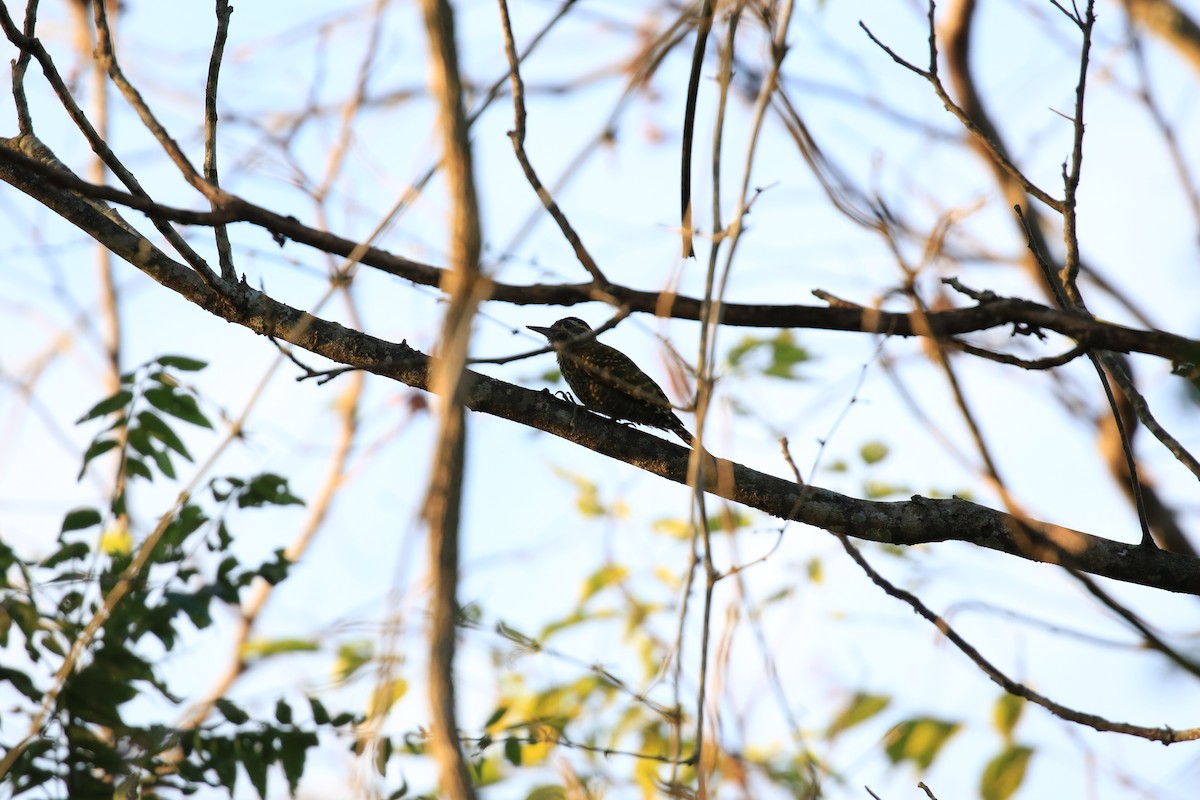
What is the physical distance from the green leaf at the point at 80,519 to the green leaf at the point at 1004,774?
3.51m

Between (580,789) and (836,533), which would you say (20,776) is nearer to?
(580,789)

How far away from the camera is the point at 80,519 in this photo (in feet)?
12.7

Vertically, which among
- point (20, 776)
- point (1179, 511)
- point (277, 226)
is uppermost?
point (1179, 511)

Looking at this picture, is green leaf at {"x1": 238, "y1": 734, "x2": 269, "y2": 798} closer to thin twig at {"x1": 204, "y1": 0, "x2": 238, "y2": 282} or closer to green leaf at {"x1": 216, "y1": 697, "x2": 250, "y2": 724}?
green leaf at {"x1": 216, "y1": 697, "x2": 250, "y2": 724}

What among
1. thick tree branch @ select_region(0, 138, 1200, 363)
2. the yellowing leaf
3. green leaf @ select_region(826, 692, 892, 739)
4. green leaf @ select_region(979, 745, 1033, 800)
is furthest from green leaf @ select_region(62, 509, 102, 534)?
green leaf @ select_region(979, 745, 1033, 800)

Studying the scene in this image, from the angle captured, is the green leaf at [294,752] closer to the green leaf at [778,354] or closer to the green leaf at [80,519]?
the green leaf at [80,519]

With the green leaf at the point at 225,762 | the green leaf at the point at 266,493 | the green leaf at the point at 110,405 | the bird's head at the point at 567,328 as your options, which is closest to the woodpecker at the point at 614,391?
the bird's head at the point at 567,328

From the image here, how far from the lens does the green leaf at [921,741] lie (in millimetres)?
4109

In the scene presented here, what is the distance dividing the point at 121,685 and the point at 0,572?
66cm

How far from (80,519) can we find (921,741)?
336cm

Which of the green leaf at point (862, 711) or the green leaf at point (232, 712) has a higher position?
the green leaf at point (862, 711)

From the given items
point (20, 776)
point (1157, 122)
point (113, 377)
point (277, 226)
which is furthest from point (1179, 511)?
point (113, 377)

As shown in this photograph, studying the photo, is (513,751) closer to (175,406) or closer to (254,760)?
(254,760)

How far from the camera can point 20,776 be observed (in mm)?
3332
